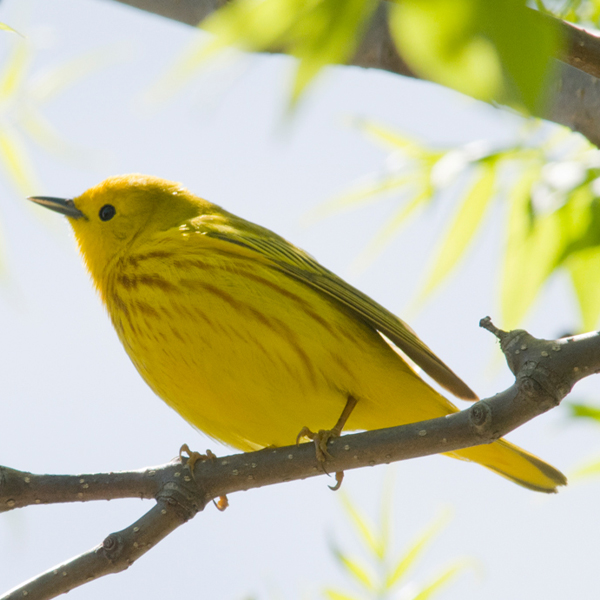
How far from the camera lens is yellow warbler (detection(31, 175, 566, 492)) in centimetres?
263

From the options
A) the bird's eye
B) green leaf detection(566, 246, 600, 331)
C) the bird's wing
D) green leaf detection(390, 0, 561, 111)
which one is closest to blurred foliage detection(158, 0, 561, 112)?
green leaf detection(390, 0, 561, 111)

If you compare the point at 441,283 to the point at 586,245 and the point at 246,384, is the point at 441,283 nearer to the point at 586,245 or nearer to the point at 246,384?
the point at 586,245

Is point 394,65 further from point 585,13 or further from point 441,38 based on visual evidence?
point 441,38

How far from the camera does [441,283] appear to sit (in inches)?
106

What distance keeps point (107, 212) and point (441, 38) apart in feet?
9.25

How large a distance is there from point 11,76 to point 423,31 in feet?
8.65

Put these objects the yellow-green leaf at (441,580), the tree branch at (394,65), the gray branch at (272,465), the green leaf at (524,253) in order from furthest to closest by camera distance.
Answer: the yellow-green leaf at (441,580) < the tree branch at (394,65) < the green leaf at (524,253) < the gray branch at (272,465)

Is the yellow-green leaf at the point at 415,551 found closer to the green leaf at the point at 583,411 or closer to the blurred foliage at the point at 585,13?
the green leaf at the point at 583,411

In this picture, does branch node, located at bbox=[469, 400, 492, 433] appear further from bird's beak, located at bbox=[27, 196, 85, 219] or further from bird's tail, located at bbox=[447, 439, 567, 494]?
bird's beak, located at bbox=[27, 196, 85, 219]

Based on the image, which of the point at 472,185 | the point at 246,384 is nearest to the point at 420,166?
the point at 472,185

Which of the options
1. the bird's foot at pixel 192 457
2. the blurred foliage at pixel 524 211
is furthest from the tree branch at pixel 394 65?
the bird's foot at pixel 192 457

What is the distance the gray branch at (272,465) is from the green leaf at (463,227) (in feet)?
2.68

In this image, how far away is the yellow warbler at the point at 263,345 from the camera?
263 cm

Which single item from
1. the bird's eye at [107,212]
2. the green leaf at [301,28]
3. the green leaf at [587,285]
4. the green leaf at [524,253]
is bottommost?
the green leaf at [301,28]
